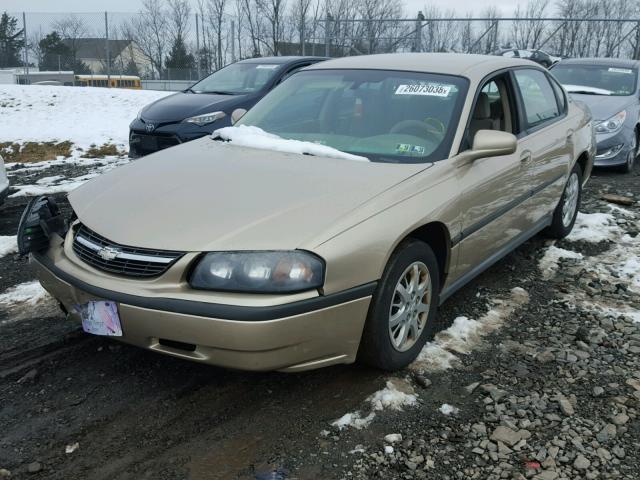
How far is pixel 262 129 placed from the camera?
4.05 meters

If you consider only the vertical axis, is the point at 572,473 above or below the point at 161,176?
below

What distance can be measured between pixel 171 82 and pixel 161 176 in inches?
1056

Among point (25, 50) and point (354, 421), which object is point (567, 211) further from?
point (25, 50)

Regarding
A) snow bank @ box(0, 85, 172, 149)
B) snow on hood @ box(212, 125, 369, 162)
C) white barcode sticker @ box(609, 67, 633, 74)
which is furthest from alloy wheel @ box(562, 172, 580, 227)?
snow bank @ box(0, 85, 172, 149)

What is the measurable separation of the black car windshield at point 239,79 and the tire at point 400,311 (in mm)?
5956

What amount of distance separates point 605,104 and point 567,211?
398 cm

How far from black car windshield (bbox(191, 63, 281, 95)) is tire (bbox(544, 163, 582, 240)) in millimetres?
4692

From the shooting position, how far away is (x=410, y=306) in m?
3.15

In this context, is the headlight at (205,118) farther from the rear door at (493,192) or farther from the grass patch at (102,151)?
the rear door at (493,192)

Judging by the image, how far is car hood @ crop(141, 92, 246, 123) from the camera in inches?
310

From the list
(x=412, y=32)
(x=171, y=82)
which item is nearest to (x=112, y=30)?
(x=171, y=82)

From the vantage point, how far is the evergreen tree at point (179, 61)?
94.5 ft

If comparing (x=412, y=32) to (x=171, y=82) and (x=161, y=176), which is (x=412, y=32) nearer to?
(x=171, y=82)

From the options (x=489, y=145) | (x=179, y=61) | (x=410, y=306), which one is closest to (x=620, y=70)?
(x=489, y=145)
